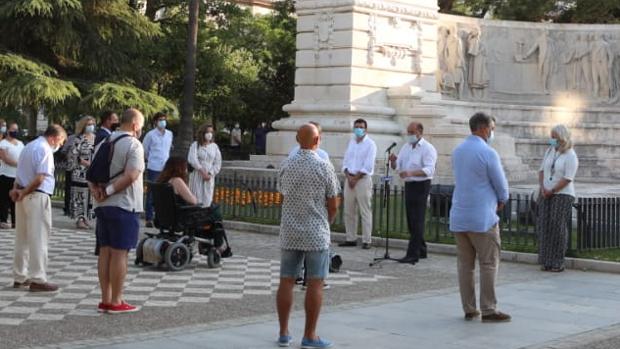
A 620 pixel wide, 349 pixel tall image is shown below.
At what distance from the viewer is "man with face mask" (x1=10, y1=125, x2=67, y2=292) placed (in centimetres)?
1106

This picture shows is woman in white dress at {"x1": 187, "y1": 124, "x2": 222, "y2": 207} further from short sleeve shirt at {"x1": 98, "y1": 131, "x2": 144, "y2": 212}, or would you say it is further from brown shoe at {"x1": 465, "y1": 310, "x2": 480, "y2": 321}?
brown shoe at {"x1": 465, "y1": 310, "x2": 480, "y2": 321}

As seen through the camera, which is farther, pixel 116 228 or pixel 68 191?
pixel 68 191

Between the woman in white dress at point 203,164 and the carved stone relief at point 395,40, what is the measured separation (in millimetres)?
10222

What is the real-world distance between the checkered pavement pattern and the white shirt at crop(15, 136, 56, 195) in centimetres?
118

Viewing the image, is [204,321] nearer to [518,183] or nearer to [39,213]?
[39,213]

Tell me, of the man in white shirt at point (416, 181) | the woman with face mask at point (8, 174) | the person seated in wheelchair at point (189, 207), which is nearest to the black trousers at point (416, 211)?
the man in white shirt at point (416, 181)

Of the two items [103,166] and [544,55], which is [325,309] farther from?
[544,55]

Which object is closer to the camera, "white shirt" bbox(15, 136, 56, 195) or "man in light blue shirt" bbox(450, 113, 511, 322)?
"man in light blue shirt" bbox(450, 113, 511, 322)

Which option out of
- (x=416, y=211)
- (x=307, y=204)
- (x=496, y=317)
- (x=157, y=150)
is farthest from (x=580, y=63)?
(x=307, y=204)

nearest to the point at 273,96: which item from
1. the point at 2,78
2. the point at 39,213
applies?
the point at 2,78

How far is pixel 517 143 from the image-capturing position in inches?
1135

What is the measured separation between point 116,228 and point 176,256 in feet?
10.3

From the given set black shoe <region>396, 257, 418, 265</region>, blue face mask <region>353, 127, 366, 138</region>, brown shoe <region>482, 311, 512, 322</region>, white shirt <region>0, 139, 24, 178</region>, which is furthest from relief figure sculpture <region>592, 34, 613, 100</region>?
brown shoe <region>482, 311, 512, 322</region>

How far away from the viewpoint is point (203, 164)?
651 inches
